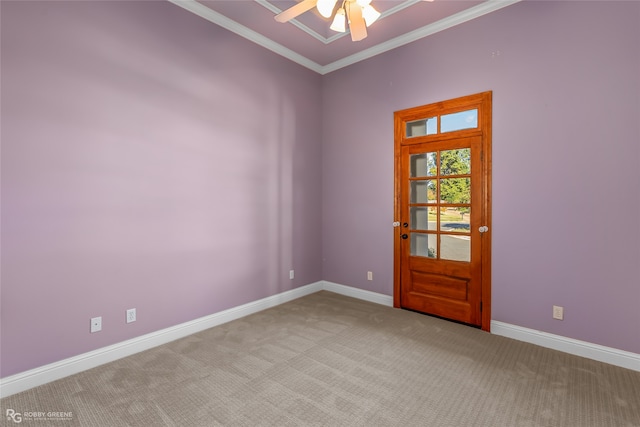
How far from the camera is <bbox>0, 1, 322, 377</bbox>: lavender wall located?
6.99 ft

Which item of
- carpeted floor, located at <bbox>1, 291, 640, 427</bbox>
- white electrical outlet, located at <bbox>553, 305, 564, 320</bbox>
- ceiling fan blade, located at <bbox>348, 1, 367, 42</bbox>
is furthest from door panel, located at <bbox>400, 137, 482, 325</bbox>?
ceiling fan blade, located at <bbox>348, 1, 367, 42</bbox>

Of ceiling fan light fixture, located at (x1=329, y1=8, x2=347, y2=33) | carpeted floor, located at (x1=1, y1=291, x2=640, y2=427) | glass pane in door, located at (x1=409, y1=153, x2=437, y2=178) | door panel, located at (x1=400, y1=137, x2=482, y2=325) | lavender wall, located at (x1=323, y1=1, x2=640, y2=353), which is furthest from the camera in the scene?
glass pane in door, located at (x1=409, y1=153, x2=437, y2=178)

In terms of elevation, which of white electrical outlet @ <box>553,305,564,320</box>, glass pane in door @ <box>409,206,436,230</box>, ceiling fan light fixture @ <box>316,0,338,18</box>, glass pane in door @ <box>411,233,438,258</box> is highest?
ceiling fan light fixture @ <box>316,0,338,18</box>

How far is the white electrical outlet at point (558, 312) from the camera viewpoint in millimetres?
2691

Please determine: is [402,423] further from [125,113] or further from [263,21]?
[263,21]

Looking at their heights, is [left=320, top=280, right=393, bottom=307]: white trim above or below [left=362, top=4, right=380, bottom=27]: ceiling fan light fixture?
below

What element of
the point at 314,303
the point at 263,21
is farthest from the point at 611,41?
the point at 314,303

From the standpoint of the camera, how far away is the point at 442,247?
11.2 feet

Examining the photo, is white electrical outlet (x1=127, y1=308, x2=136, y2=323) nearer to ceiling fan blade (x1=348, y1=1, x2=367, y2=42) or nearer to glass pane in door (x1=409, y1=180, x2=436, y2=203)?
ceiling fan blade (x1=348, y1=1, x2=367, y2=42)

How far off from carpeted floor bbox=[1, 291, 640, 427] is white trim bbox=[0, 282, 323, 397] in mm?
72

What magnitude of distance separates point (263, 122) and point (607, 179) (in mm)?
3391

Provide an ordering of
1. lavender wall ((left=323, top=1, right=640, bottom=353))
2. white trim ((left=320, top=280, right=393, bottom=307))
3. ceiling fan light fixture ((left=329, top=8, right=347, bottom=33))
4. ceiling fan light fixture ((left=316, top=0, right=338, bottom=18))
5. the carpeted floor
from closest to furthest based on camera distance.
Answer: the carpeted floor < ceiling fan light fixture ((left=316, top=0, right=338, bottom=18)) < ceiling fan light fixture ((left=329, top=8, right=347, bottom=33)) < lavender wall ((left=323, top=1, right=640, bottom=353)) < white trim ((left=320, top=280, right=393, bottom=307))

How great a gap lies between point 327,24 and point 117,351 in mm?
3932

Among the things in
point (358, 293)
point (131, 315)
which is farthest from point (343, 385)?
point (358, 293)
